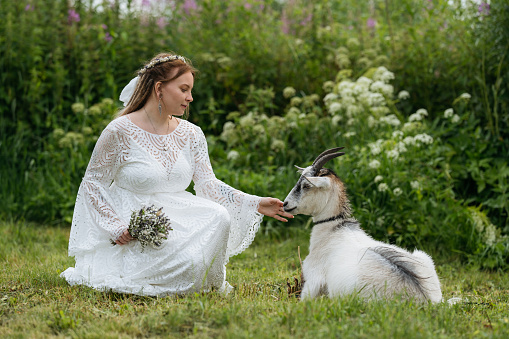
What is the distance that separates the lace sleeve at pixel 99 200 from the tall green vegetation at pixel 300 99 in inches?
110

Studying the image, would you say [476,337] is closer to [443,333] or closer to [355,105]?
[443,333]

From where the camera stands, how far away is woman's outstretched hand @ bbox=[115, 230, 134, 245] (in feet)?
13.9

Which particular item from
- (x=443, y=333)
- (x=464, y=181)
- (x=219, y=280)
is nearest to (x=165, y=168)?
(x=219, y=280)

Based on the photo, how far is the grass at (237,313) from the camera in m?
3.16

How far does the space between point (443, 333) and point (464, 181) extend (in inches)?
166

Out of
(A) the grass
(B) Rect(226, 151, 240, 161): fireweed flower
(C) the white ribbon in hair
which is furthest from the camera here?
(B) Rect(226, 151, 240, 161): fireweed flower

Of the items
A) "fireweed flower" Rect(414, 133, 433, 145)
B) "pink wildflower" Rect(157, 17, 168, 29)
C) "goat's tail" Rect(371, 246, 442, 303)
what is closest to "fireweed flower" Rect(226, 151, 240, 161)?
"fireweed flower" Rect(414, 133, 433, 145)

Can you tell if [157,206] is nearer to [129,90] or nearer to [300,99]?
[129,90]

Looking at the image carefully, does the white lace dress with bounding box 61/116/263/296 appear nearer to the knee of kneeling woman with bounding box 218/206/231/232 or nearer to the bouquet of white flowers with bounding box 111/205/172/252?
the knee of kneeling woman with bounding box 218/206/231/232

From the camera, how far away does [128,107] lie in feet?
15.5

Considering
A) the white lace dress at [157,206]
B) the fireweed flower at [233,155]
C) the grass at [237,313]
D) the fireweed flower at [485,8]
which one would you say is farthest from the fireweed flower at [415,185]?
the fireweed flower at [485,8]

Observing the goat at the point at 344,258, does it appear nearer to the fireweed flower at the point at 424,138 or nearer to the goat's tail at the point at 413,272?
the goat's tail at the point at 413,272

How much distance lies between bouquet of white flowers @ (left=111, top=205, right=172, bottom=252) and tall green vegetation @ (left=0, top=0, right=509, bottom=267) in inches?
113

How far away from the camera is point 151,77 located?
4.61m
